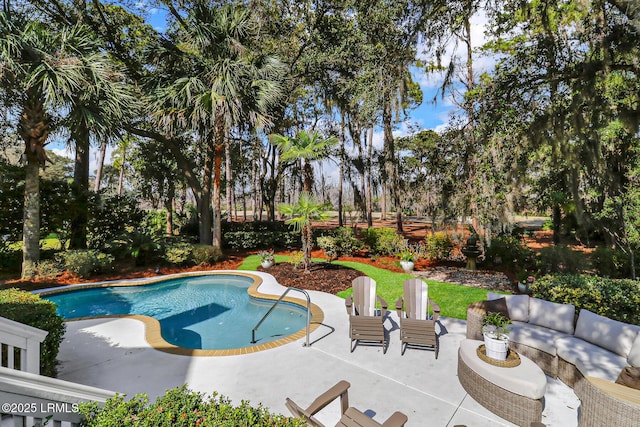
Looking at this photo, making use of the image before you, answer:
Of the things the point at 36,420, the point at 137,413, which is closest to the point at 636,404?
the point at 137,413

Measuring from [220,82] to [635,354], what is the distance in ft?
40.7

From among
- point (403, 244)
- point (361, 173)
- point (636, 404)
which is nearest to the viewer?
point (636, 404)

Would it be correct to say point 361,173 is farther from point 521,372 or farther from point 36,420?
point 36,420

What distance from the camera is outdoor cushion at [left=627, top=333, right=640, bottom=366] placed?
11.9 feet

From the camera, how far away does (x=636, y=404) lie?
2.79 m

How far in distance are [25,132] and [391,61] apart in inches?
438

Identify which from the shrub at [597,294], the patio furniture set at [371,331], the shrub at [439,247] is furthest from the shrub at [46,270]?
the shrub at [597,294]

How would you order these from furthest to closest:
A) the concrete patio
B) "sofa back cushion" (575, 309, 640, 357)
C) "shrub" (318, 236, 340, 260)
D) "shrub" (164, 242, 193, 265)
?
1. "shrub" (318, 236, 340, 260)
2. "shrub" (164, 242, 193, 265)
3. "sofa back cushion" (575, 309, 640, 357)
4. the concrete patio

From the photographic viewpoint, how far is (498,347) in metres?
3.75

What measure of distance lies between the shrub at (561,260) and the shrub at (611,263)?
526 millimetres

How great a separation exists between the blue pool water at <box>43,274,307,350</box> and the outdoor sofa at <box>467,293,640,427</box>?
13.7 feet

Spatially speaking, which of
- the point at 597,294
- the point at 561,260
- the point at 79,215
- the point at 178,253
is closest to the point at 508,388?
the point at 597,294

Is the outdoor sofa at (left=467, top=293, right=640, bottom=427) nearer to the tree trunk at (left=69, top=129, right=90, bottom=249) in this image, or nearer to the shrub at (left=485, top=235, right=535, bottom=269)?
the shrub at (left=485, top=235, right=535, bottom=269)

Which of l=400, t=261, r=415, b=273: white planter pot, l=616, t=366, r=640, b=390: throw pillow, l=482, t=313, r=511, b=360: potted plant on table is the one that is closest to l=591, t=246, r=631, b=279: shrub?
l=400, t=261, r=415, b=273: white planter pot
